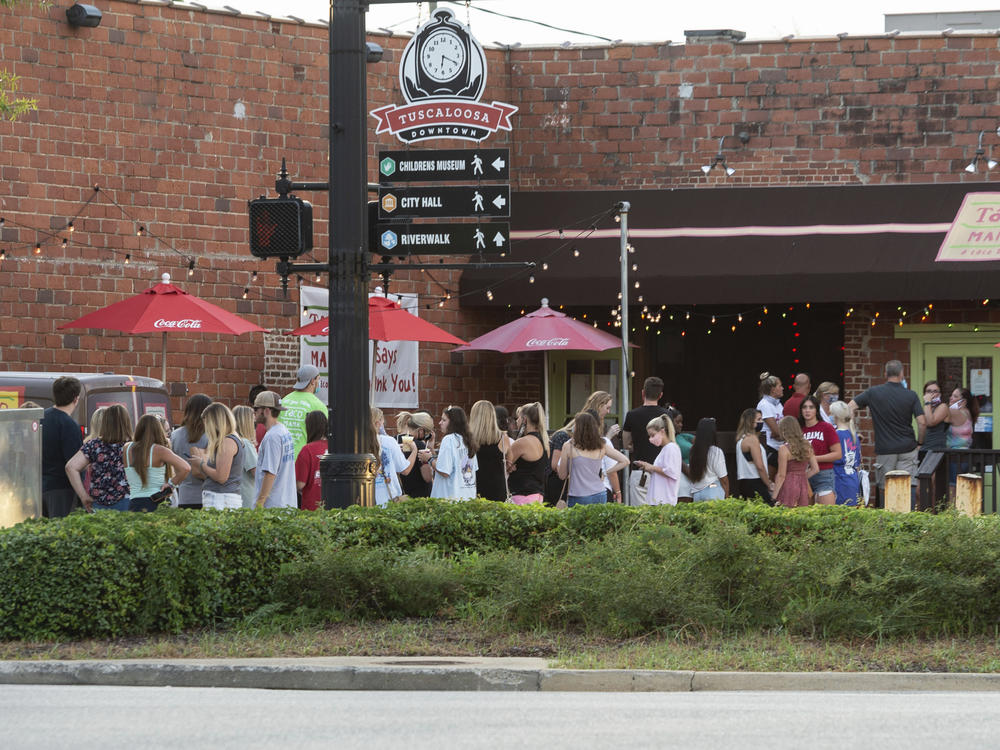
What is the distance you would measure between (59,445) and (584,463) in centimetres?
445

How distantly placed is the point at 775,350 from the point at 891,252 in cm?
778

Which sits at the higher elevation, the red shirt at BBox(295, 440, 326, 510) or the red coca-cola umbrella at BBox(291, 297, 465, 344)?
the red coca-cola umbrella at BBox(291, 297, 465, 344)

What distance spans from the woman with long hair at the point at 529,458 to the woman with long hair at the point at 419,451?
3.09ft

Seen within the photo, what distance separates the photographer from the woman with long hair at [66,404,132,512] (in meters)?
12.0

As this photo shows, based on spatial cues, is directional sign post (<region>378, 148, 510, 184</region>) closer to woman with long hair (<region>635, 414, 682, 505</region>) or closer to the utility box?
the utility box

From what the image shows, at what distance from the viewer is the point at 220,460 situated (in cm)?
1216

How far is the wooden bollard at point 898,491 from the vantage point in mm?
12359

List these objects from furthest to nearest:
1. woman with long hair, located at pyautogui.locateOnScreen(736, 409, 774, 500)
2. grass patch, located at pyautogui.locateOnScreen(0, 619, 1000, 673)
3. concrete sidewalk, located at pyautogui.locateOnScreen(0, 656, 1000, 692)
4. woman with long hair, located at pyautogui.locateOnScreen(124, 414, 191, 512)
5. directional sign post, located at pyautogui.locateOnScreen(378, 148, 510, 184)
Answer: woman with long hair, located at pyautogui.locateOnScreen(736, 409, 774, 500)
woman with long hair, located at pyautogui.locateOnScreen(124, 414, 191, 512)
directional sign post, located at pyautogui.locateOnScreen(378, 148, 510, 184)
grass patch, located at pyautogui.locateOnScreen(0, 619, 1000, 673)
concrete sidewalk, located at pyautogui.locateOnScreen(0, 656, 1000, 692)

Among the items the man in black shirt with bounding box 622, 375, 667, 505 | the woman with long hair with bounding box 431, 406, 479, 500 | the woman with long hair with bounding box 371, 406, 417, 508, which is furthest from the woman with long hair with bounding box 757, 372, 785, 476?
the woman with long hair with bounding box 371, 406, 417, 508

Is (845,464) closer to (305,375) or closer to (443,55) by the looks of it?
(305,375)

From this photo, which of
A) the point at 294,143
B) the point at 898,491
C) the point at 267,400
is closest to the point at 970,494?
the point at 898,491

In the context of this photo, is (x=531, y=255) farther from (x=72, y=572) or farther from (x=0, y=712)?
(x=0, y=712)

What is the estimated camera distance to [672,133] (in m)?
21.6

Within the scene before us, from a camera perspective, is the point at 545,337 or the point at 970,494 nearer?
the point at 970,494
